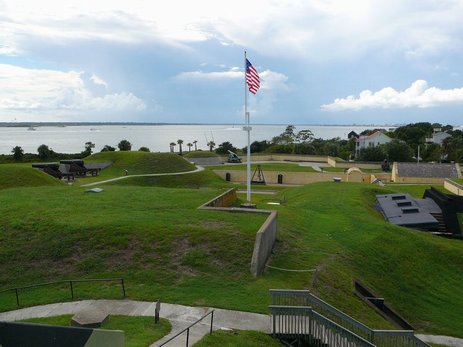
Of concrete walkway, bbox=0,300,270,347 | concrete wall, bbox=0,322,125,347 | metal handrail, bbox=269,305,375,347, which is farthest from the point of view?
concrete walkway, bbox=0,300,270,347

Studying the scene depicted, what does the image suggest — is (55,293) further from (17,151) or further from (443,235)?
(17,151)

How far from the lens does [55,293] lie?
521 inches

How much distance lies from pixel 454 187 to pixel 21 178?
36.0m

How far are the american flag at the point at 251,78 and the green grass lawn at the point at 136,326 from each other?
15.3 m

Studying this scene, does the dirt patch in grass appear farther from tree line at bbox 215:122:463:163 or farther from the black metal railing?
tree line at bbox 215:122:463:163

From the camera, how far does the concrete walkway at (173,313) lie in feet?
34.5

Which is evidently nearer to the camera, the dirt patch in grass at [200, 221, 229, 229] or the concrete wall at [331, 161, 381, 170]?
the dirt patch in grass at [200, 221, 229, 229]

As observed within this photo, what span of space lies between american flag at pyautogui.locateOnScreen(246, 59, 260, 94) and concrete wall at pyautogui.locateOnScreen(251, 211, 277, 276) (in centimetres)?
897

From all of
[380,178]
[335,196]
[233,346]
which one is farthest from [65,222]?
[380,178]

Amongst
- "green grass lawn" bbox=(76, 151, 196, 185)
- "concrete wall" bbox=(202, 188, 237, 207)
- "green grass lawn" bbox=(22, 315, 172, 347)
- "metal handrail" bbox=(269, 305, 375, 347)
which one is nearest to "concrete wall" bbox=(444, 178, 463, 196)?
"concrete wall" bbox=(202, 188, 237, 207)

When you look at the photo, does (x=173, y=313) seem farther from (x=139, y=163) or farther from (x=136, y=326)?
(x=139, y=163)

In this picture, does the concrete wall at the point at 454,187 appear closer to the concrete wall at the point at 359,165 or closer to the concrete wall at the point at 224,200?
the concrete wall at the point at 224,200

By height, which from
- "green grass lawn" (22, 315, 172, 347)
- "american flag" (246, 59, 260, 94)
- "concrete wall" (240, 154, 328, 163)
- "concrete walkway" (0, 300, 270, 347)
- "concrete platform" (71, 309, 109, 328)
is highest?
"american flag" (246, 59, 260, 94)

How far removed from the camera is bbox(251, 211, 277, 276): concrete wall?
564 inches
